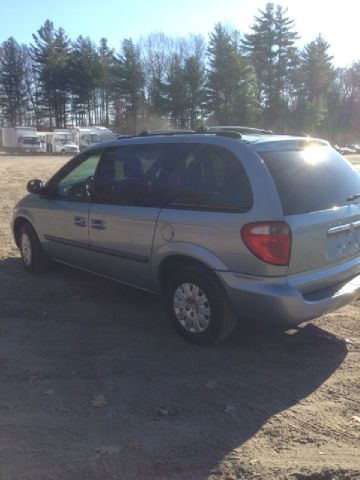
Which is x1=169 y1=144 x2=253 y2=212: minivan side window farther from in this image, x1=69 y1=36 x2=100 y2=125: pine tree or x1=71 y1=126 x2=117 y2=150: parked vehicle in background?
x1=69 y1=36 x2=100 y2=125: pine tree

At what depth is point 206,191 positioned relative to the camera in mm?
4145

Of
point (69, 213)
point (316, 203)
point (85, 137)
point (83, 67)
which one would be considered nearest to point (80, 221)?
point (69, 213)

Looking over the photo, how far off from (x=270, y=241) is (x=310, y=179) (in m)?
0.72

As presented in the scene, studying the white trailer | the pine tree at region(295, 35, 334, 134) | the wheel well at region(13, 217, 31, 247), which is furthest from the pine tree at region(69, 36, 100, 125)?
the wheel well at region(13, 217, 31, 247)

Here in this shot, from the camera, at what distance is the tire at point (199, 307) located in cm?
407

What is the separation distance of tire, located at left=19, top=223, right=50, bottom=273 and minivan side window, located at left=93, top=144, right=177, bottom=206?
58.9 inches

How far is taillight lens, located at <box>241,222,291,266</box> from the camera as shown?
3691mm

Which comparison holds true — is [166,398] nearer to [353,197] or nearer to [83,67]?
[353,197]

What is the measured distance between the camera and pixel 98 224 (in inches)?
202

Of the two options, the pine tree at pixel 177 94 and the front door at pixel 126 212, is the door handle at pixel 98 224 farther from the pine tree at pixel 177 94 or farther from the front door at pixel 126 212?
the pine tree at pixel 177 94

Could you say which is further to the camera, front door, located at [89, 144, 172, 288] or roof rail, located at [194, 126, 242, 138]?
front door, located at [89, 144, 172, 288]

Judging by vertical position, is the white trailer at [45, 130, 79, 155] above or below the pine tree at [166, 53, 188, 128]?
below

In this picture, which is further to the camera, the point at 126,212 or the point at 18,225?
the point at 18,225

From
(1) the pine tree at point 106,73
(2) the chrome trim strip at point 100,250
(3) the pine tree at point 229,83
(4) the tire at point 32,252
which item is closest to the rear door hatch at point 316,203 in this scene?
(2) the chrome trim strip at point 100,250
